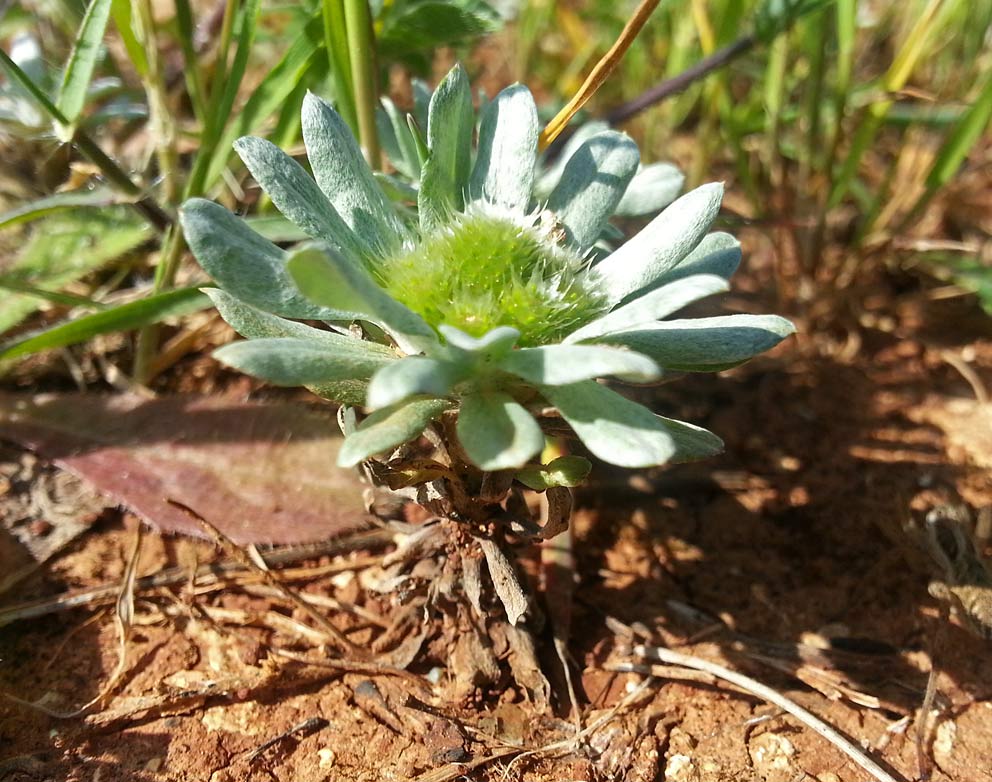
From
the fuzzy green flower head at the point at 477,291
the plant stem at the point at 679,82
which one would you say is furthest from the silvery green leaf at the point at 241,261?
the plant stem at the point at 679,82

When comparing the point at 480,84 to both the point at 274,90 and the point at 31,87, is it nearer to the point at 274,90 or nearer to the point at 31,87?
the point at 274,90

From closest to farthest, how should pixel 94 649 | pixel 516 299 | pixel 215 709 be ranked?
pixel 516 299 → pixel 215 709 → pixel 94 649

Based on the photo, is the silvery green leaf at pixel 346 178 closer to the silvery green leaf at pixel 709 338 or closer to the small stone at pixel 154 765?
the silvery green leaf at pixel 709 338

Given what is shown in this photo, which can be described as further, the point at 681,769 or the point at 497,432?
the point at 681,769

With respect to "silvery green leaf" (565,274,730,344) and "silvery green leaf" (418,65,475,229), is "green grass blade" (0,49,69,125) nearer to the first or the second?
"silvery green leaf" (418,65,475,229)

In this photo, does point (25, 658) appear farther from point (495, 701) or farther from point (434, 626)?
point (495, 701)

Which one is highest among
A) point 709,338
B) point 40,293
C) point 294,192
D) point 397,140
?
point 294,192

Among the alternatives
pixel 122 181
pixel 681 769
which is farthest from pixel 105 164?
pixel 681 769

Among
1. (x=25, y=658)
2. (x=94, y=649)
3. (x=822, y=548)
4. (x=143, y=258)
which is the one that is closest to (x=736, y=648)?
(x=822, y=548)
